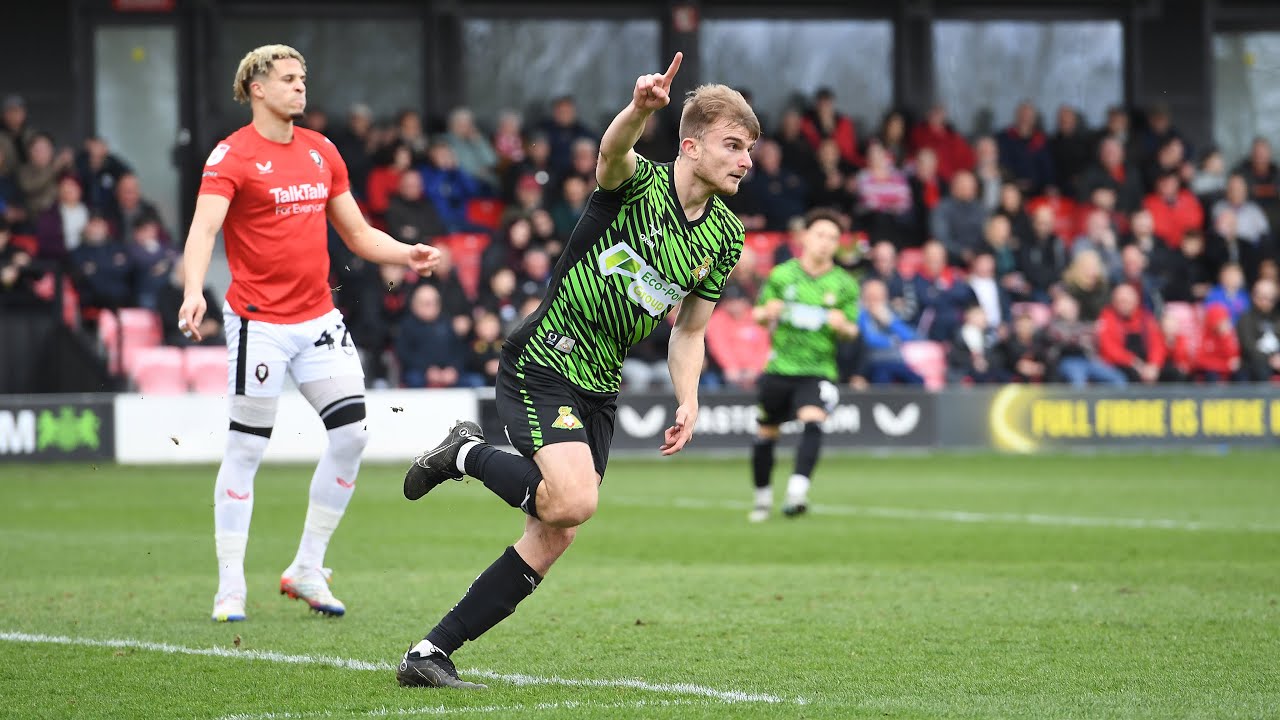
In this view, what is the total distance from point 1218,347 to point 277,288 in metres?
16.7

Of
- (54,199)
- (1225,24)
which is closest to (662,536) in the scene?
(54,199)

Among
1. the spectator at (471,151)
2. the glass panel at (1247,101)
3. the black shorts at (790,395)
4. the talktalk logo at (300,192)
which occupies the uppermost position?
the glass panel at (1247,101)

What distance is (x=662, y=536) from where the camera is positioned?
11.6 metres

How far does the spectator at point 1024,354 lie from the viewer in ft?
67.6

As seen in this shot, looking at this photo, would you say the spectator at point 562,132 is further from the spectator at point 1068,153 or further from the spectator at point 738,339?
the spectator at point 1068,153

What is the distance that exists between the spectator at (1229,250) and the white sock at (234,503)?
1837 cm

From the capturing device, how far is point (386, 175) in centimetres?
2094

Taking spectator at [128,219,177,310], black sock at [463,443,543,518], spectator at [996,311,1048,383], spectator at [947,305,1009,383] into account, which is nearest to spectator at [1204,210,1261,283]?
spectator at [996,311,1048,383]

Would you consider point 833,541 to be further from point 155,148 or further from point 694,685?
point 155,148

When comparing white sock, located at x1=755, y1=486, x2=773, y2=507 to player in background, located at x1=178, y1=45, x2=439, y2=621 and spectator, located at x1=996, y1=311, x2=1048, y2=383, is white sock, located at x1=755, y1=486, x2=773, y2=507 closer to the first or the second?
player in background, located at x1=178, y1=45, x2=439, y2=621

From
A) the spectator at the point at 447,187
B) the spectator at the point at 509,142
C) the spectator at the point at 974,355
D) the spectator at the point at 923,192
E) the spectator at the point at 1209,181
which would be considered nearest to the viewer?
the spectator at the point at 974,355

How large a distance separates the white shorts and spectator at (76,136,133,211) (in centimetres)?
1307

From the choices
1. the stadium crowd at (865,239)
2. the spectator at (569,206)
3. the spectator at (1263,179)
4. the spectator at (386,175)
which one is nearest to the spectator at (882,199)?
the stadium crowd at (865,239)

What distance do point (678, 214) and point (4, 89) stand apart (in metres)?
18.9
